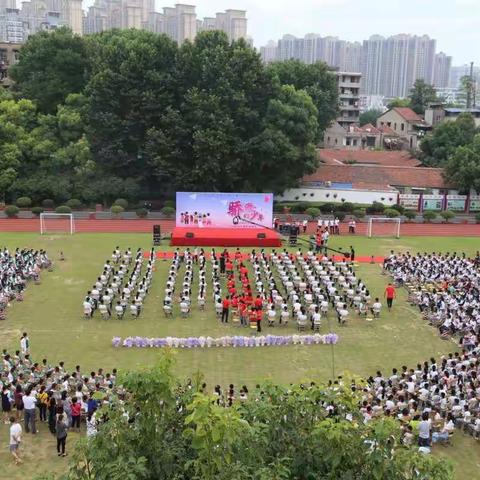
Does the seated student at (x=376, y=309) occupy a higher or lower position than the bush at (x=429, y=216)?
lower

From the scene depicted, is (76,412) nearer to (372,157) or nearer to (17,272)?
(17,272)

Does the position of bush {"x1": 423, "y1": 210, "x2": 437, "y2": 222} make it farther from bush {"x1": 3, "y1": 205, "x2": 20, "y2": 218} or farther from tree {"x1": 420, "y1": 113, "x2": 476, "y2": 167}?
bush {"x1": 3, "y1": 205, "x2": 20, "y2": 218}

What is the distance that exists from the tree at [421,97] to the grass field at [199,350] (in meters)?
62.0

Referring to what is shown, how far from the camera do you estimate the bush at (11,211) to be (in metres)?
37.7

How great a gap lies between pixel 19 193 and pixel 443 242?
27464 mm

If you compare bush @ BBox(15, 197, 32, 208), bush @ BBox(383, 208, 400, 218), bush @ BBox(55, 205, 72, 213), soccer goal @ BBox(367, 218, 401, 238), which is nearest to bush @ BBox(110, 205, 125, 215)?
bush @ BBox(55, 205, 72, 213)

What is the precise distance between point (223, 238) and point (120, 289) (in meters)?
9.52

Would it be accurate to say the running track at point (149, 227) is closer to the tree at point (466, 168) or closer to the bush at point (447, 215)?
the bush at point (447, 215)

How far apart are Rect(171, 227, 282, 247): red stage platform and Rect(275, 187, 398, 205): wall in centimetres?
1237

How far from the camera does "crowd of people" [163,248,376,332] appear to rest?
2022 centimetres

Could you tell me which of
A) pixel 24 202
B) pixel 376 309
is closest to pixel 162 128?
pixel 24 202

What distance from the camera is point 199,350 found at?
58.4 ft

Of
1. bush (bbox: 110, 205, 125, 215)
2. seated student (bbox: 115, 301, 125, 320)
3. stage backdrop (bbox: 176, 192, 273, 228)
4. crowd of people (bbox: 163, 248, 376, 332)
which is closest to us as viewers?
seated student (bbox: 115, 301, 125, 320)

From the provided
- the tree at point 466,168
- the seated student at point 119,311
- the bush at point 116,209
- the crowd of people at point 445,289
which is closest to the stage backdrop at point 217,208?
the bush at point 116,209
